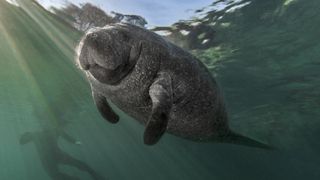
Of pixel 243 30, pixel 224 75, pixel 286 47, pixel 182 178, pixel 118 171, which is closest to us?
pixel 243 30

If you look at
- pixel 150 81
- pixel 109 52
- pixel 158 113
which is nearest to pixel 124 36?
pixel 109 52

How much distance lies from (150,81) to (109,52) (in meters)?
0.60

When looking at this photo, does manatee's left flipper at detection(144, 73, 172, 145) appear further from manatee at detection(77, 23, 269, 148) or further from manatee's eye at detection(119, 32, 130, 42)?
manatee's eye at detection(119, 32, 130, 42)

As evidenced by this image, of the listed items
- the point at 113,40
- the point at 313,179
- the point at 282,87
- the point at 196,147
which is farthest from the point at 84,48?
the point at 313,179

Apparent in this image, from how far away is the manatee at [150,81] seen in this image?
304cm

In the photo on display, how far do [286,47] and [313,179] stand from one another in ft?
128

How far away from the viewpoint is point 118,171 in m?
104

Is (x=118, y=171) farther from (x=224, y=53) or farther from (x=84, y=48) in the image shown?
(x=84, y=48)

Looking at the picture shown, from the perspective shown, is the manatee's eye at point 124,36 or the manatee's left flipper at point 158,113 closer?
the manatee's left flipper at point 158,113

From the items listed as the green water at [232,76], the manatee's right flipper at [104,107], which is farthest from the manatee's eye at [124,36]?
the green water at [232,76]

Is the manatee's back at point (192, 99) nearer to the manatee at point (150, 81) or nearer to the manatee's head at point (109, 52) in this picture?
the manatee at point (150, 81)

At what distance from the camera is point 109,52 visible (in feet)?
9.92

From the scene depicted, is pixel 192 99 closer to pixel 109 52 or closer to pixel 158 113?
pixel 158 113

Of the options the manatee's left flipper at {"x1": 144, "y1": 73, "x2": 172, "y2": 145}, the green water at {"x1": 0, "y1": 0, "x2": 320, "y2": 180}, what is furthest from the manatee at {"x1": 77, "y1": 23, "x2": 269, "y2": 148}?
the green water at {"x1": 0, "y1": 0, "x2": 320, "y2": 180}
